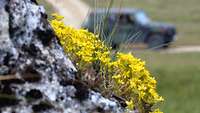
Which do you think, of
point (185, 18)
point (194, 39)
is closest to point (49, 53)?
point (194, 39)

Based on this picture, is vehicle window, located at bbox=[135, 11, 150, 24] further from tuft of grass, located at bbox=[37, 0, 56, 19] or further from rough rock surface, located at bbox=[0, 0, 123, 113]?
rough rock surface, located at bbox=[0, 0, 123, 113]

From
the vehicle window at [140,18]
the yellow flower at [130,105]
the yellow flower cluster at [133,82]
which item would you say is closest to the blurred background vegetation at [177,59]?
the yellow flower cluster at [133,82]

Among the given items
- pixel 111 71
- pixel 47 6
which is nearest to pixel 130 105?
pixel 111 71

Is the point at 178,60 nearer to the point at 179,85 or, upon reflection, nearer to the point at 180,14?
the point at 179,85

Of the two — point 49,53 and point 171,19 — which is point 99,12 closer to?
point 49,53

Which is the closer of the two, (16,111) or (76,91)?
(16,111)

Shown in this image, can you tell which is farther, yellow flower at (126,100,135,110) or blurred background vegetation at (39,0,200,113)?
blurred background vegetation at (39,0,200,113)

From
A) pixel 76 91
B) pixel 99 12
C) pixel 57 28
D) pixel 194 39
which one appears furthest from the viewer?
pixel 194 39

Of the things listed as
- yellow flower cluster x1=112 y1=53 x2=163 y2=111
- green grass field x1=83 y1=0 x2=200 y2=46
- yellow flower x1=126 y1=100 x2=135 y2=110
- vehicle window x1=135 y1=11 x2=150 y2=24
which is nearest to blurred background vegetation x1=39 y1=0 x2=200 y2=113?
green grass field x1=83 y1=0 x2=200 y2=46
